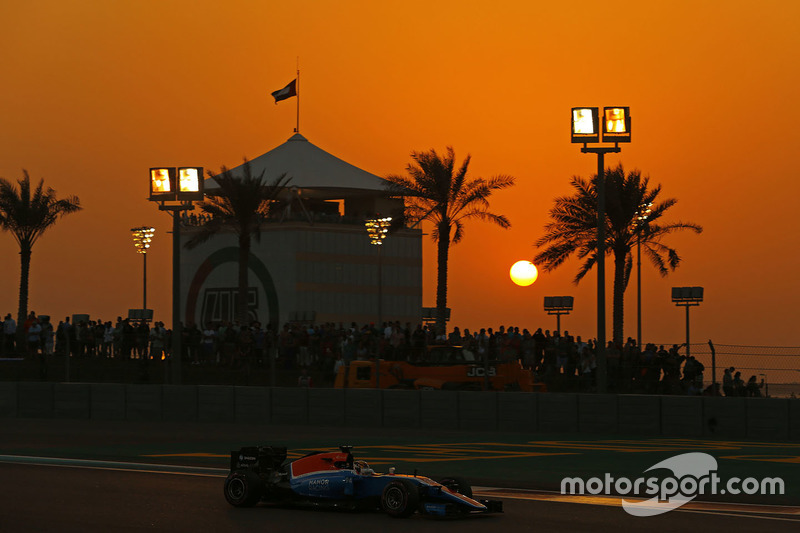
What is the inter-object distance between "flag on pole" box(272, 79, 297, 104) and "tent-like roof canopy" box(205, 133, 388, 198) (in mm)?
3768

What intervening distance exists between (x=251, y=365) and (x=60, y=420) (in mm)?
4753

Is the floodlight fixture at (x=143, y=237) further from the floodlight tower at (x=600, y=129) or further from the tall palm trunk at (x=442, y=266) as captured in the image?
the floodlight tower at (x=600, y=129)

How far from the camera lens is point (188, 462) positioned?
679 inches

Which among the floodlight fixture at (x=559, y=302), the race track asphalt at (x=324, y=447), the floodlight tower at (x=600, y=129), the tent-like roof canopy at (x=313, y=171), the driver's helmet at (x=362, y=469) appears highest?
the tent-like roof canopy at (x=313, y=171)

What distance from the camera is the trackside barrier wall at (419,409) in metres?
23.3

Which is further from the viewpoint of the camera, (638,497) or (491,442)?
(491,442)

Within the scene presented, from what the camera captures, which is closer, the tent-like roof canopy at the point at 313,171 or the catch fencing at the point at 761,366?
the catch fencing at the point at 761,366

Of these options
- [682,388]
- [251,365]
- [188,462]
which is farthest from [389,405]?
[188,462]

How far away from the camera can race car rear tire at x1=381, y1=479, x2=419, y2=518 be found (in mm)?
10867

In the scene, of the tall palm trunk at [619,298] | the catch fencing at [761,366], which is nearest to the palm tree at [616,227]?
the tall palm trunk at [619,298]

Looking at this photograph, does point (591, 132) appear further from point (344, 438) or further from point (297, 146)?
point (297, 146)

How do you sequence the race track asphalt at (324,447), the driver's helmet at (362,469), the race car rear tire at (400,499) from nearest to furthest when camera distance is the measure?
the race car rear tire at (400,499) < the race track asphalt at (324,447) < the driver's helmet at (362,469)

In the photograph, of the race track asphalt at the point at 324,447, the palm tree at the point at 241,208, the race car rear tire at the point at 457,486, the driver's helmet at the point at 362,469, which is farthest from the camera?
the palm tree at the point at 241,208

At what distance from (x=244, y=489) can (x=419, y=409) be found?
14.4 meters
